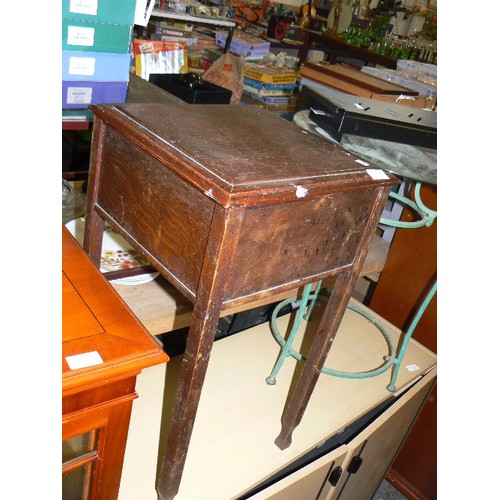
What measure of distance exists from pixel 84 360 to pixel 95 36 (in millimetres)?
1163

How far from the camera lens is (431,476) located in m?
1.78

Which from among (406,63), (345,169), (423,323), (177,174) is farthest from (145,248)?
(406,63)

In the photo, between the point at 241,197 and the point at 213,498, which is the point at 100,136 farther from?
the point at 213,498

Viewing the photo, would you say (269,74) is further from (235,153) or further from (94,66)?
(235,153)

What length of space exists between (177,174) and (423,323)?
1.26m

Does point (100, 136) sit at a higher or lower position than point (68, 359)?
higher

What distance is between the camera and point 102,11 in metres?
1.44

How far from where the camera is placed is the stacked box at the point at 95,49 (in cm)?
142

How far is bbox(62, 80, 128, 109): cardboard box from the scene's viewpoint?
1.54m

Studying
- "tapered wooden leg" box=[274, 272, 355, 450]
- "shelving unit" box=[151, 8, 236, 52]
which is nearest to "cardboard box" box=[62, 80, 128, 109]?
"shelving unit" box=[151, 8, 236, 52]

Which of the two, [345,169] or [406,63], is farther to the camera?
[406,63]

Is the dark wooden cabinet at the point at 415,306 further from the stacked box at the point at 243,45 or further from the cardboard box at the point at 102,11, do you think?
the stacked box at the point at 243,45

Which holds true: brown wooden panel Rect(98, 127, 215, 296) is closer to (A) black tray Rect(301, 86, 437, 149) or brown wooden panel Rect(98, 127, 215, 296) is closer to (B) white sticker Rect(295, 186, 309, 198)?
(B) white sticker Rect(295, 186, 309, 198)

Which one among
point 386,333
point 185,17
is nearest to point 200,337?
point 386,333
